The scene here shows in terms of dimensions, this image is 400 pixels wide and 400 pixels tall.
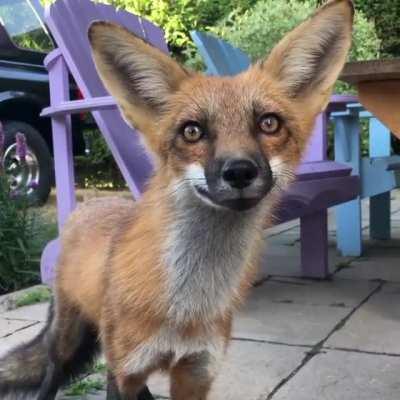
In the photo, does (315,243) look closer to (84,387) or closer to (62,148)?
(62,148)

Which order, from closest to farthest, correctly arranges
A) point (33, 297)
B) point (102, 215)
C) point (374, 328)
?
point (102, 215) → point (374, 328) → point (33, 297)

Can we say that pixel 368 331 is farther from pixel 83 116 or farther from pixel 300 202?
pixel 83 116

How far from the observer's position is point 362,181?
18.2 ft

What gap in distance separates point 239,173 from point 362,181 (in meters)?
3.52

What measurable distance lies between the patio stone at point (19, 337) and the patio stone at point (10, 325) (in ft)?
0.16

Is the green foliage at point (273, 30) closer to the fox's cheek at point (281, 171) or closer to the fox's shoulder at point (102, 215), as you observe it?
A: the fox's shoulder at point (102, 215)

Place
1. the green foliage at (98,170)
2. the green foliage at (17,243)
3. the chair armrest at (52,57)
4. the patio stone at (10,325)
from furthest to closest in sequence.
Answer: the green foliage at (98,170)
the green foliage at (17,243)
the chair armrest at (52,57)
the patio stone at (10,325)

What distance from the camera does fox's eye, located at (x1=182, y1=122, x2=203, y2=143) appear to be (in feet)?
7.79

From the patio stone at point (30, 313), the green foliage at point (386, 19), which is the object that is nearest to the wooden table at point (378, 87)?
the patio stone at point (30, 313)

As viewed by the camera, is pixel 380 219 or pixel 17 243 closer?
pixel 17 243

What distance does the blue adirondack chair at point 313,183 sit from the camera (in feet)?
A: 14.7

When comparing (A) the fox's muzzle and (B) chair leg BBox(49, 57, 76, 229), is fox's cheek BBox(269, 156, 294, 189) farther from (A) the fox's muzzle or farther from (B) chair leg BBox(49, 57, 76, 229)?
(B) chair leg BBox(49, 57, 76, 229)

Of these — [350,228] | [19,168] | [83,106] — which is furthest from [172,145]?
[19,168]

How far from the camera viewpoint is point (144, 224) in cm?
265
